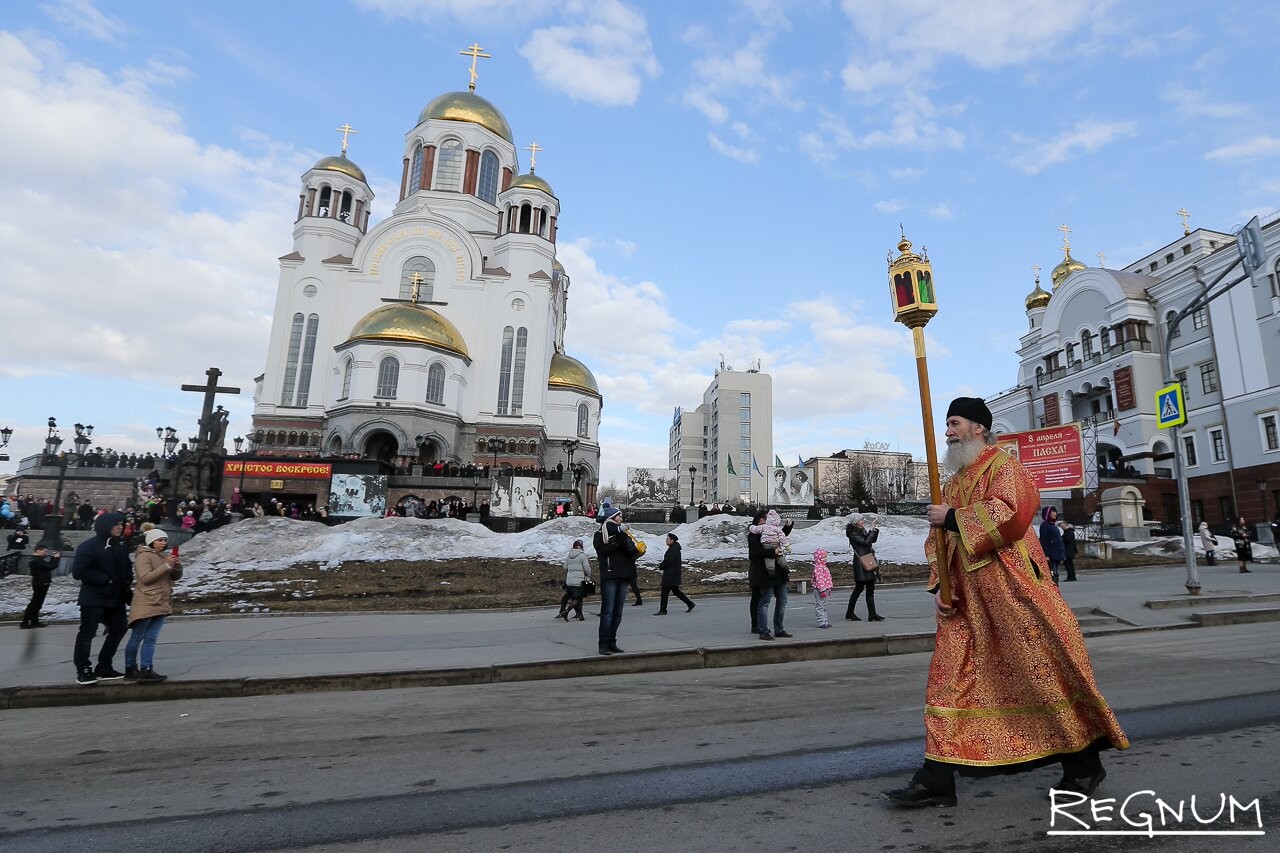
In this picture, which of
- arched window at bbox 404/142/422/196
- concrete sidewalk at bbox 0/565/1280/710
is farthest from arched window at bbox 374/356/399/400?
concrete sidewalk at bbox 0/565/1280/710

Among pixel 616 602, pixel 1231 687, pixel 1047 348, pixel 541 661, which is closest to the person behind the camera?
pixel 1231 687

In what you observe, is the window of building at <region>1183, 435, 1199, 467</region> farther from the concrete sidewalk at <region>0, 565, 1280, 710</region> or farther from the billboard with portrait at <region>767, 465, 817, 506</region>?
the concrete sidewalk at <region>0, 565, 1280, 710</region>

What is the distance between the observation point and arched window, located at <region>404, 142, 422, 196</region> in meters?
55.4

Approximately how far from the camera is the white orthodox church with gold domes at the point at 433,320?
144ft

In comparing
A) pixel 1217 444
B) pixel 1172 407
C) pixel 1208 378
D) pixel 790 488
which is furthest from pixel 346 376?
pixel 1217 444

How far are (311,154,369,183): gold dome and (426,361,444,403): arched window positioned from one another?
19.7 m

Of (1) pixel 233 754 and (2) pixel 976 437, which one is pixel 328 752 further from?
(2) pixel 976 437

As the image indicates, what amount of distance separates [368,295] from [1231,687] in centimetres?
5234

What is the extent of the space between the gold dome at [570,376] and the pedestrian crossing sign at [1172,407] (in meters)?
42.5

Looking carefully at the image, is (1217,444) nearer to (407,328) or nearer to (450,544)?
(450,544)

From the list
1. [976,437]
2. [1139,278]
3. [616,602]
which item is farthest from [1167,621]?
[1139,278]

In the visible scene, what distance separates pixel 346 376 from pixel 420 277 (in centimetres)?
1103

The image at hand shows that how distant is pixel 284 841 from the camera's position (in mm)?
3113

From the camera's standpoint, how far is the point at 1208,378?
36.1 metres
